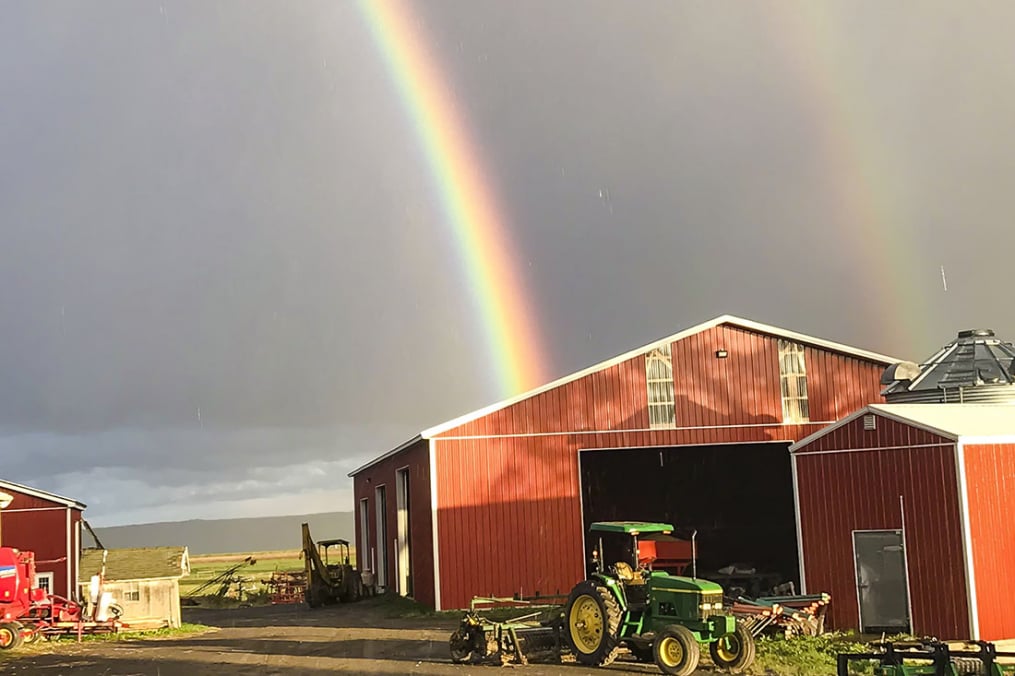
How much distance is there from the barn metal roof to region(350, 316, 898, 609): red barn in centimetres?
112

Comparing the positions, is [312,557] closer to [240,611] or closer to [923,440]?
[240,611]

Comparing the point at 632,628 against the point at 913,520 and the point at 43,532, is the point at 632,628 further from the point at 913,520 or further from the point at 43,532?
the point at 43,532

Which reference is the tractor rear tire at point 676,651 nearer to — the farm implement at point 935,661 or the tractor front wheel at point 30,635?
the farm implement at point 935,661

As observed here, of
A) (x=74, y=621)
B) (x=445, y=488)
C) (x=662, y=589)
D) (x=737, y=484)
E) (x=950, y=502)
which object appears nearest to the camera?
(x=662, y=589)

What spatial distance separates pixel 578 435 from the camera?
28906mm

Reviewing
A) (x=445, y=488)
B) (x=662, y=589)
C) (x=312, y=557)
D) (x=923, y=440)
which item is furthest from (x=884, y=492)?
(x=312, y=557)

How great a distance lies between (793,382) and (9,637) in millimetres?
20401

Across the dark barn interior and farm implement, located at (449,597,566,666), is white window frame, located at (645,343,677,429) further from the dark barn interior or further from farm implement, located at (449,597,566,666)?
farm implement, located at (449,597,566,666)

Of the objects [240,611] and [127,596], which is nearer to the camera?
[127,596]

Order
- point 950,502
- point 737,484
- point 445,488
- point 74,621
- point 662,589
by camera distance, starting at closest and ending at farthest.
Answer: point 662,589
point 950,502
point 74,621
point 445,488
point 737,484

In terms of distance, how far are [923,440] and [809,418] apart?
31.6 feet

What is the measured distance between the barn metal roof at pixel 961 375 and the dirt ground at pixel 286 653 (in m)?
13.2

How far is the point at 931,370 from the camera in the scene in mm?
28609

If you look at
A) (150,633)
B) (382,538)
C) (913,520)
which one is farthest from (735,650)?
(382,538)
